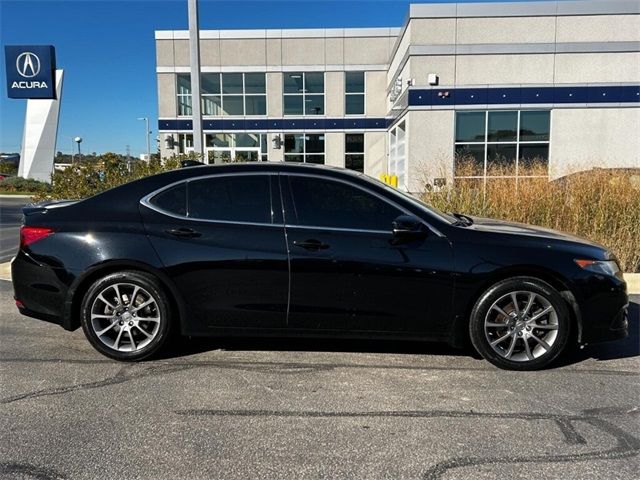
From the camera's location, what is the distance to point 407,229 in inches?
159

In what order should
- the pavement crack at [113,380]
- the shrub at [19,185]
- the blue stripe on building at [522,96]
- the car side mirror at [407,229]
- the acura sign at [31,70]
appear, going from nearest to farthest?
the pavement crack at [113,380], the car side mirror at [407,229], the acura sign at [31,70], the blue stripe on building at [522,96], the shrub at [19,185]

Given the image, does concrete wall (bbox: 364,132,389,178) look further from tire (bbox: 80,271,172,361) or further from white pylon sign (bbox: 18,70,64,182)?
tire (bbox: 80,271,172,361)

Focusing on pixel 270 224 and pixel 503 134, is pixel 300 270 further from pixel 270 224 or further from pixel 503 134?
pixel 503 134

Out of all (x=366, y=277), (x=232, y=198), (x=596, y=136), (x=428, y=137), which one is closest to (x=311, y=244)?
(x=366, y=277)

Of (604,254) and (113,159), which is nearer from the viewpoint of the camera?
(604,254)

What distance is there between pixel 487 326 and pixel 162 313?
261 cm

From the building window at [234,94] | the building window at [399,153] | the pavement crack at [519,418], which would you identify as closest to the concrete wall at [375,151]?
the building window at [399,153]

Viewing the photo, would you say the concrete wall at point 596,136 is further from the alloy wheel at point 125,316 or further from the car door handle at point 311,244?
the alloy wheel at point 125,316

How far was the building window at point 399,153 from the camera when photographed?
68.3 ft

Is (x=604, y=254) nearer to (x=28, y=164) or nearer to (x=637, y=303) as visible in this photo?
(x=637, y=303)

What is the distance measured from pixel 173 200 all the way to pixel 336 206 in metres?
1.38

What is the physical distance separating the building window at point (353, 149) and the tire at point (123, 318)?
23.4m

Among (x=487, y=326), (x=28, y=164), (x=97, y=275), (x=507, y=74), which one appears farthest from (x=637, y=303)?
(x=28, y=164)

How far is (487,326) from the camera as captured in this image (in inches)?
162
